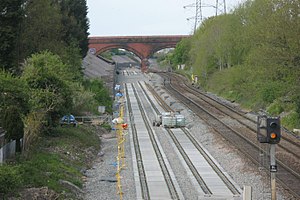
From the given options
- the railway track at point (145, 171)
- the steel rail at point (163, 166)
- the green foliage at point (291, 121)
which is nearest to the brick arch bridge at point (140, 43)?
the steel rail at point (163, 166)

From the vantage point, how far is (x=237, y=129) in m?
38.8

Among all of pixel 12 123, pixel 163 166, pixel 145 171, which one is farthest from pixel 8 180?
pixel 163 166

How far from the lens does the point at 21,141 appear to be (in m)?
26.4

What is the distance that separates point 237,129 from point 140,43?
9567 centimetres

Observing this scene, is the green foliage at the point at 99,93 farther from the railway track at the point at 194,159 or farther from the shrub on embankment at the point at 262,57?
the railway track at the point at 194,159

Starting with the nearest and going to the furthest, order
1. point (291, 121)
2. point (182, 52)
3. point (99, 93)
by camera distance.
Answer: point (291, 121) < point (99, 93) < point (182, 52)

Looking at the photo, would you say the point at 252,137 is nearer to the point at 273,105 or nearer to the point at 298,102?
the point at 298,102

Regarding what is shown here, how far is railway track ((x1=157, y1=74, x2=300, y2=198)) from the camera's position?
910 inches

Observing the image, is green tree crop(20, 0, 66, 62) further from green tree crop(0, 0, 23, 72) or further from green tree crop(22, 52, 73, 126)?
green tree crop(22, 52, 73, 126)

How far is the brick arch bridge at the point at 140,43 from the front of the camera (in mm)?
132250

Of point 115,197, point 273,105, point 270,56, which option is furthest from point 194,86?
point 115,197

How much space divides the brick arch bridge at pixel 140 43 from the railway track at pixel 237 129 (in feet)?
193

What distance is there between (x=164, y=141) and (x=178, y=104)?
24882 millimetres

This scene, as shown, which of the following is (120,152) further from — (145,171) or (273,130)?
(273,130)
